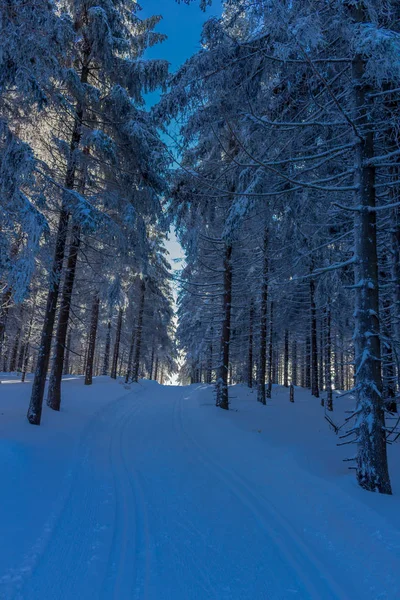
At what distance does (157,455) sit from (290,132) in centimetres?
747

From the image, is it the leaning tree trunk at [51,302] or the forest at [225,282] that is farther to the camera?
the leaning tree trunk at [51,302]

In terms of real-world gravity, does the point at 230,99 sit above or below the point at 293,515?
above

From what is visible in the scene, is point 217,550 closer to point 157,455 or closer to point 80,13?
point 157,455

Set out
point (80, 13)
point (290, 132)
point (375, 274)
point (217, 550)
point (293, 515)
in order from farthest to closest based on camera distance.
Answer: point (80, 13), point (290, 132), point (375, 274), point (293, 515), point (217, 550)

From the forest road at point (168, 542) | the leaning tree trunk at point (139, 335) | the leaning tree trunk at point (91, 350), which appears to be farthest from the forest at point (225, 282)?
the leaning tree trunk at point (139, 335)

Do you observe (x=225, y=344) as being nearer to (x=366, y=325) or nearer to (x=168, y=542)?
(x=366, y=325)

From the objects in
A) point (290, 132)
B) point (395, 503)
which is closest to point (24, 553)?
point (395, 503)

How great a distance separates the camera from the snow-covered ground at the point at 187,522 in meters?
2.57

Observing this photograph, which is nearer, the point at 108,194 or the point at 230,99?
the point at 230,99

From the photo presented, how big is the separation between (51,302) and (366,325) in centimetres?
747

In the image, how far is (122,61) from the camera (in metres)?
9.27

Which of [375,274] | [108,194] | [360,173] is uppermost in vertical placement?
[108,194]

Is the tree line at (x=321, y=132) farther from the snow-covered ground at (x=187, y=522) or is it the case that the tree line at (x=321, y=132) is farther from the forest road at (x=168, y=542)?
the forest road at (x=168, y=542)

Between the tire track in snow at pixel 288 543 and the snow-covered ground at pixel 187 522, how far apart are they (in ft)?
0.05
